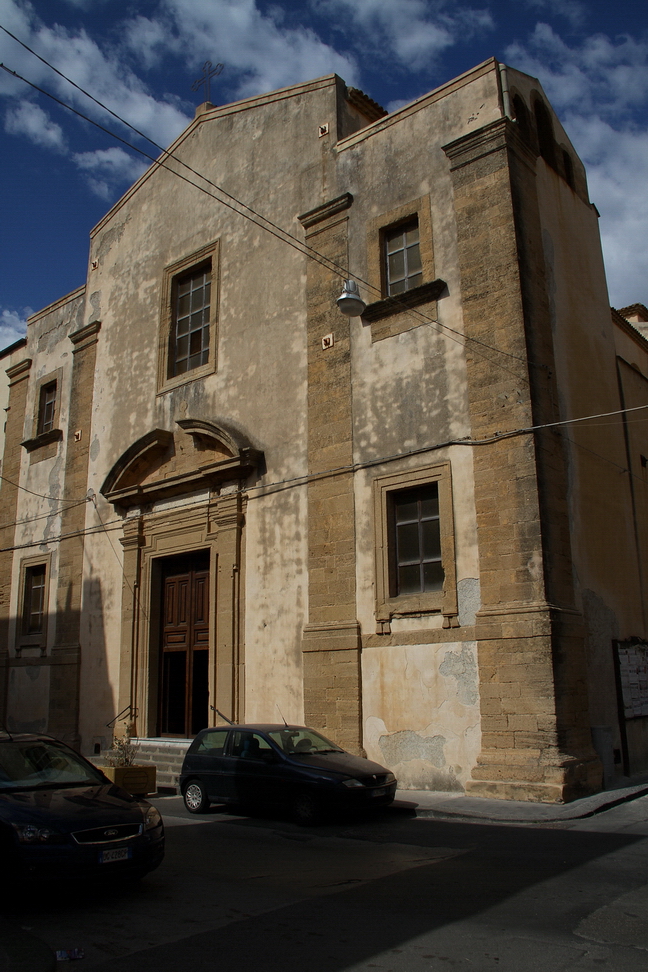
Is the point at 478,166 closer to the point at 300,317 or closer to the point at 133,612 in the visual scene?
the point at 300,317

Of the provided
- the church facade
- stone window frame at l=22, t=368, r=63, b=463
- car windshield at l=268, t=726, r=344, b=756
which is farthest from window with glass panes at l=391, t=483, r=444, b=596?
stone window frame at l=22, t=368, r=63, b=463

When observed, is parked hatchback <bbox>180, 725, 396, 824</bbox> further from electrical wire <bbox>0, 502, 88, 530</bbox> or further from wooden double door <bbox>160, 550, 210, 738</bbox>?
electrical wire <bbox>0, 502, 88, 530</bbox>

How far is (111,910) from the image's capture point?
19.8ft

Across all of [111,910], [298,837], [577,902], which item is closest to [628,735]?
[298,837]

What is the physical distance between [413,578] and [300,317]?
5.52 meters

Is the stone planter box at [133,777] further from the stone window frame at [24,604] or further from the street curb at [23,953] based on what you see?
the stone window frame at [24,604]

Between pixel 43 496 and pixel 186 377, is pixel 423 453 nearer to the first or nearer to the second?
pixel 186 377

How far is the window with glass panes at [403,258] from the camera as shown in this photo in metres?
13.6

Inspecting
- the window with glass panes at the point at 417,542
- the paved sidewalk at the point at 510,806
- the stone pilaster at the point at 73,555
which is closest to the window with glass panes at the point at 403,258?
the window with glass panes at the point at 417,542

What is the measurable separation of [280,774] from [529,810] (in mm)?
3025

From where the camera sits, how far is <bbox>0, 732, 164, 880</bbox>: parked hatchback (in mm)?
6070

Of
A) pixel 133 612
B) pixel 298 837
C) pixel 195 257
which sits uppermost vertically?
pixel 195 257

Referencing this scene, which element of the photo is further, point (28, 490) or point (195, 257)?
point (28, 490)

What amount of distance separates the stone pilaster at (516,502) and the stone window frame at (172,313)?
589cm
